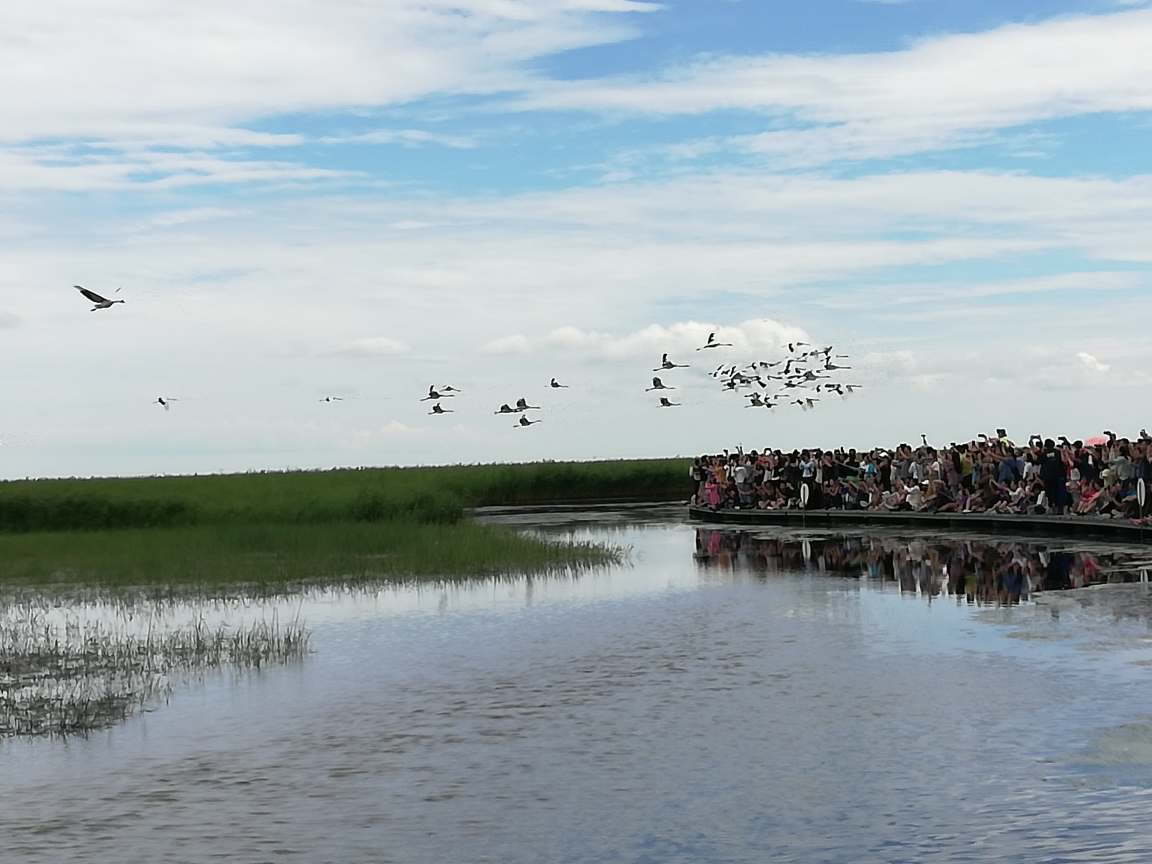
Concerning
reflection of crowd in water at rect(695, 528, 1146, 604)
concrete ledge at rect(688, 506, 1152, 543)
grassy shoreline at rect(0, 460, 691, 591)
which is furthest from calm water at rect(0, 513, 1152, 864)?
concrete ledge at rect(688, 506, 1152, 543)

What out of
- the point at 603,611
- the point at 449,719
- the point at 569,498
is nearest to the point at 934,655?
the point at 449,719

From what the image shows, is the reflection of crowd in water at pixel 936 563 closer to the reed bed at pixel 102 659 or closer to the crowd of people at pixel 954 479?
the crowd of people at pixel 954 479

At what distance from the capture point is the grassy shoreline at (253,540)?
2956 centimetres

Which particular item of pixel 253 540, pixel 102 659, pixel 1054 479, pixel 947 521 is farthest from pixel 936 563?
pixel 253 540

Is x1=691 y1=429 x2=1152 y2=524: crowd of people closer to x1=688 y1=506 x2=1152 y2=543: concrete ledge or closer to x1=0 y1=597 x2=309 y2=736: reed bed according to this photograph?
x1=688 y1=506 x2=1152 y2=543: concrete ledge

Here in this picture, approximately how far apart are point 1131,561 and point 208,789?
19.0 meters

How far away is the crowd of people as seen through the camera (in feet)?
105

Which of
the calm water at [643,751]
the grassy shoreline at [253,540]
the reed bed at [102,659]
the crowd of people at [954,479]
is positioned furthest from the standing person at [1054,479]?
the reed bed at [102,659]

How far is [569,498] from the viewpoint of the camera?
3187 inches

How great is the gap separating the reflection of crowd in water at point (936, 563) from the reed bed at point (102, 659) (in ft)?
30.7

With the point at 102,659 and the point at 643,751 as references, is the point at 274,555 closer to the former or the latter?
the point at 102,659

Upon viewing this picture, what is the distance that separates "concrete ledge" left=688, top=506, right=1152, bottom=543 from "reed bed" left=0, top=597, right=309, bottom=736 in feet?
56.8

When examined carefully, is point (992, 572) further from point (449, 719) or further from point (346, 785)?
point (346, 785)

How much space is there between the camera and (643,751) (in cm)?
1148
